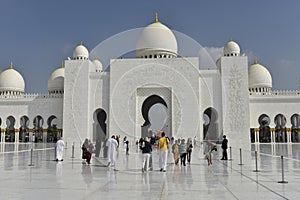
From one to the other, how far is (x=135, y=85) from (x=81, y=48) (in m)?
6.85

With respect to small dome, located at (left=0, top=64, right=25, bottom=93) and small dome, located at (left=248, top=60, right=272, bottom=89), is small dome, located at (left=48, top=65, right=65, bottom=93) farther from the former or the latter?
small dome, located at (left=248, top=60, right=272, bottom=89)

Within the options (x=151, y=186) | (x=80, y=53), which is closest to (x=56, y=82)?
(x=80, y=53)

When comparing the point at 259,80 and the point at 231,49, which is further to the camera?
the point at 259,80

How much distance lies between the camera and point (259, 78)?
27.1m

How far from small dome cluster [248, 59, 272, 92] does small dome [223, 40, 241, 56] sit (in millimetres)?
2876

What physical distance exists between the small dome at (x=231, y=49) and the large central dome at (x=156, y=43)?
4273mm

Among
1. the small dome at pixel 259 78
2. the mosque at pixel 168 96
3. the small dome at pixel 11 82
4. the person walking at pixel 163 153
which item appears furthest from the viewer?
the small dome at pixel 11 82

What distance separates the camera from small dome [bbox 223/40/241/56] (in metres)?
25.6

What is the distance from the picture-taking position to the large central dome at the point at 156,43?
24094mm

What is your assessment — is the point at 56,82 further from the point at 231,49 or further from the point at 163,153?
the point at 163,153

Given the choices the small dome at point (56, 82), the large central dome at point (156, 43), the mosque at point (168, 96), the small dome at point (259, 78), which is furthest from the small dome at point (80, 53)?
the small dome at point (259, 78)

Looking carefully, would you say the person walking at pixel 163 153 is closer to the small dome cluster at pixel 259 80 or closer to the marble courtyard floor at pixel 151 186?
the marble courtyard floor at pixel 151 186

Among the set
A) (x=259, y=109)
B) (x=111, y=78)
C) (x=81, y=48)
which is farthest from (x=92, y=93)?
(x=259, y=109)

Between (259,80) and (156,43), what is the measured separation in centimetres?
977
